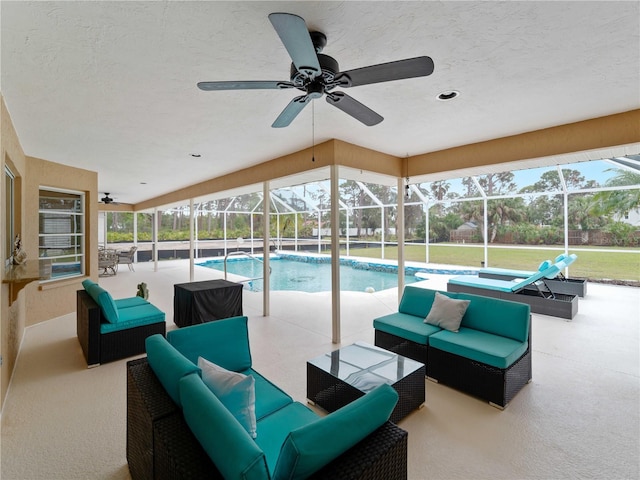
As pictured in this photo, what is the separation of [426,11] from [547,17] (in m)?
0.73

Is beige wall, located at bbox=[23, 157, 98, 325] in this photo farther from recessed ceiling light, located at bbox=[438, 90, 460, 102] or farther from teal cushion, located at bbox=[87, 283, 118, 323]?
recessed ceiling light, located at bbox=[438, 90, 460, 102]

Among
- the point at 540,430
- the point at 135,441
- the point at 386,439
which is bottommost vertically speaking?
the point at 540,430

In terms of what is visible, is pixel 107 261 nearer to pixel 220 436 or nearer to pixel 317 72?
pixel 317 72

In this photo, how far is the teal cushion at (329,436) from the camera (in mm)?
967

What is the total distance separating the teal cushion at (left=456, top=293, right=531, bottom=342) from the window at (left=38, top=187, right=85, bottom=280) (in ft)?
20.5

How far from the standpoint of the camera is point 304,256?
1354 cm

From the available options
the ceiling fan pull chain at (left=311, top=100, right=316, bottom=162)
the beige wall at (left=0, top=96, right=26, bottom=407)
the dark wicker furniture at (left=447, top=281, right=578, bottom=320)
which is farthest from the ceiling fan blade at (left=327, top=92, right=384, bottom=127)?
the dark wicker furniture at (left=447, top=281, right=578, bottom=320)

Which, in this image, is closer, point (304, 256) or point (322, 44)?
point (322, 44)

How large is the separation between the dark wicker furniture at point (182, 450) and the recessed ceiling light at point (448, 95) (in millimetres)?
2692

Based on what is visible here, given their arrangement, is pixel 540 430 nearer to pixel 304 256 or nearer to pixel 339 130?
pixel 339 130

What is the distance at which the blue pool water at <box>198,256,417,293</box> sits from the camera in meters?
9.07

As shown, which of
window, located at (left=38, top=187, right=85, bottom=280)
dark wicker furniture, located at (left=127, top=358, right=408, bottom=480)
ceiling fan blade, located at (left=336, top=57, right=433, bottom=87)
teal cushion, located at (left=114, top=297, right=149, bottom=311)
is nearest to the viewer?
→ dark wicker furniture, located at (left=127, top=358, right=408, bottom=480)

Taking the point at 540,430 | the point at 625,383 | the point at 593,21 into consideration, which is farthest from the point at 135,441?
the point at 625,383

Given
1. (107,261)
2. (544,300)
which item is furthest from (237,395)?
(107,261)
